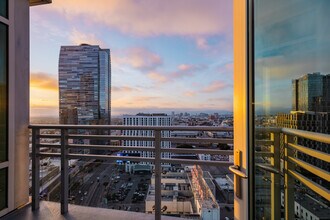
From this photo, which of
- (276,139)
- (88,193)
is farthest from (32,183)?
(276,139)

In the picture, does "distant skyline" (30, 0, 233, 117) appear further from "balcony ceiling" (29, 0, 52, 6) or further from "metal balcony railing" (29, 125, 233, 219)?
"metal balcony railing" (29, 125, 233, 219)

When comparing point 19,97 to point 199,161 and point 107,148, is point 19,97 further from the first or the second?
point 199,161

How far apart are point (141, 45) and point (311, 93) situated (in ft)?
13.0

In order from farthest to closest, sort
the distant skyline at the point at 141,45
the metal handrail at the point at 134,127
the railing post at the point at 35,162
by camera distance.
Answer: the distant skyline at the point at 141,45, the railing post at the point at 35,162, the metal handrail at the point at 134,127

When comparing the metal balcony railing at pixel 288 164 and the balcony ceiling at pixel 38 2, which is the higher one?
the balcony ceiling at pixel 38 2

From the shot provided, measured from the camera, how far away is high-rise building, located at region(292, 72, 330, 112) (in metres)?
0.70

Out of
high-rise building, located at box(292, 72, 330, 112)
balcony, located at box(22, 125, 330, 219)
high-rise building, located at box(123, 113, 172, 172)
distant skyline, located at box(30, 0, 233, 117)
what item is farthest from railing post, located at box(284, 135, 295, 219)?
distant skyline, located at box(30, 0, 233, 117)

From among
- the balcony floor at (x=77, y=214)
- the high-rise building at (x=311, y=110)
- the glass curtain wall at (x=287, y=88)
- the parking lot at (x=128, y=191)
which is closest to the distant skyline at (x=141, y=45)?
the parking lot at (x=128, y=191)

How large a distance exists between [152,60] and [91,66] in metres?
1.40

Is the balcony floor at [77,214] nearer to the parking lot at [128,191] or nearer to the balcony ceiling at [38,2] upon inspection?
the parking lot at [128,191]

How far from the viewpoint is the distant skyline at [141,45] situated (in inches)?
139

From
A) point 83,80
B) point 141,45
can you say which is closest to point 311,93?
point 83,80

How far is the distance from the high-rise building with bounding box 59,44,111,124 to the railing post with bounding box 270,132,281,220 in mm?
2640

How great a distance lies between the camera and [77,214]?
275cm
